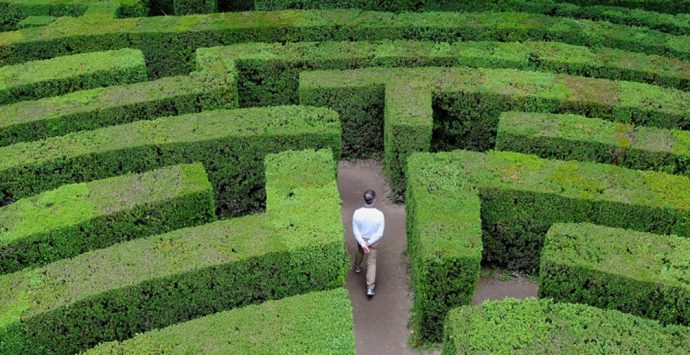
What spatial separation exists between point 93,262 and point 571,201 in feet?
28.4

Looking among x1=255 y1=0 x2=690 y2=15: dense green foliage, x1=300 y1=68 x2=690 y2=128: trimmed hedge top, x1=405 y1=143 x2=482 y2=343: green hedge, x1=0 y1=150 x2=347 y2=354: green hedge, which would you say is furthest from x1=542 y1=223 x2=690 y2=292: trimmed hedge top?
x1=255 y1=0 x2=690 y2=15: dense green foliage

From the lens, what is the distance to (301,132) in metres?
14.8

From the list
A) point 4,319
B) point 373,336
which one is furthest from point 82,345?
point 373,336

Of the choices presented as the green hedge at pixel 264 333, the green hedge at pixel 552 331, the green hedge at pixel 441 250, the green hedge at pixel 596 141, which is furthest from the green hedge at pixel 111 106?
the green hedge at pixel 552 331

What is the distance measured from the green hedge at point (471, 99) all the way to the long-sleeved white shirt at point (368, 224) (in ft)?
9.20

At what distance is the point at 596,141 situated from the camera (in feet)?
47.7

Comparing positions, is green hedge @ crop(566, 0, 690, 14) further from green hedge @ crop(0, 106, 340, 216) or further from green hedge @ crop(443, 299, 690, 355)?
green hedge @ crop(443, 299, 690, 355)

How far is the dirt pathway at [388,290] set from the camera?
1252cm

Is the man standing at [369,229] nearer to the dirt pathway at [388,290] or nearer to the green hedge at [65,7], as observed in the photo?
the dirt pathway at [388,290]

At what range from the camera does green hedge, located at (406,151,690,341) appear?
1230cm

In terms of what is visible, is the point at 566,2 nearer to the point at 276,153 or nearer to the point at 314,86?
the point at 314,86

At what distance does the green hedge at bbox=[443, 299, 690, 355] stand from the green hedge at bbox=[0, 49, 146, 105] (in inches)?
452

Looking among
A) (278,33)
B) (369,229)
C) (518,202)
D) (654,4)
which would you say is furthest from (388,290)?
(654,4)

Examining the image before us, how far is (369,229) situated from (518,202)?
294 cm
